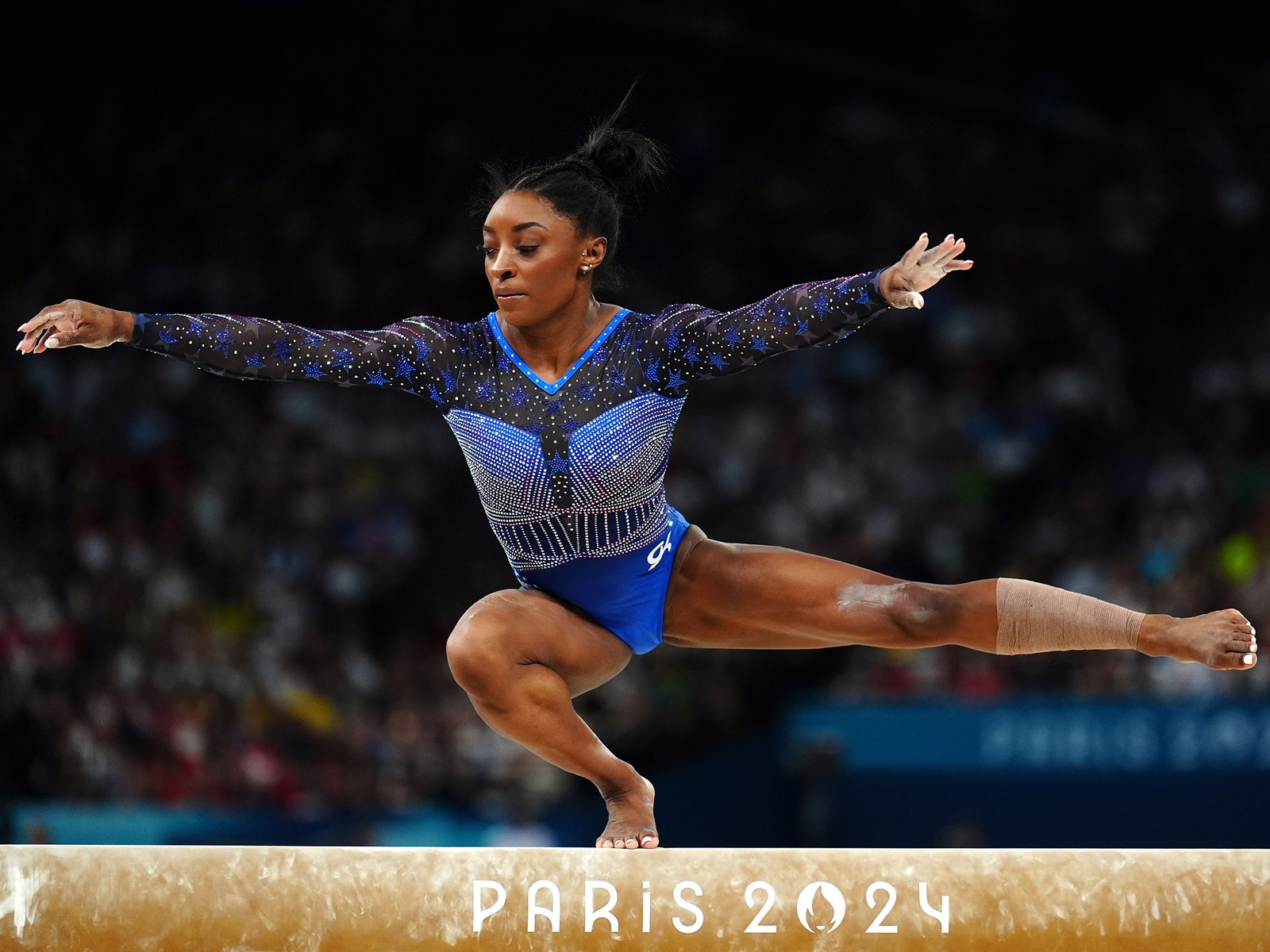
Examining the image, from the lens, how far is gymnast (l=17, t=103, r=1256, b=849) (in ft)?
11.1

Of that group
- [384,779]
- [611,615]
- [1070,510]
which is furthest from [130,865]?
[1070,510]

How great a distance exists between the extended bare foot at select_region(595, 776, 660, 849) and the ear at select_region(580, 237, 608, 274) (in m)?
1.27

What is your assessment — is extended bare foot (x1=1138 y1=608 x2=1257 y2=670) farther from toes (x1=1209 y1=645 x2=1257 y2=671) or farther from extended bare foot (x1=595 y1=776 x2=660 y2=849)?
extended bare foot (x1=595 y1=776 x2=660 y2=849)

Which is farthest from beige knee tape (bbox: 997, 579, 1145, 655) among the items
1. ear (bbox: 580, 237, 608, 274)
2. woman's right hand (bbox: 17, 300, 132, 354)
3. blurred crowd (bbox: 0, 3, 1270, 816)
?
blurred crowd (bbox: 0, 3, 1270, 816)

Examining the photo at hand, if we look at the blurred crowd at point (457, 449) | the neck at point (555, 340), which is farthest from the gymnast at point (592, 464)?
the blurred crowd at point (457, 449)

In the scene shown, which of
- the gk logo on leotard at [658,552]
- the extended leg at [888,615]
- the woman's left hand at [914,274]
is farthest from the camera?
the gk logo on leotard at [658,552]

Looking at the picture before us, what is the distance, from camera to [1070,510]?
1055cm

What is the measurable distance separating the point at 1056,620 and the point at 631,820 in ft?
3.64

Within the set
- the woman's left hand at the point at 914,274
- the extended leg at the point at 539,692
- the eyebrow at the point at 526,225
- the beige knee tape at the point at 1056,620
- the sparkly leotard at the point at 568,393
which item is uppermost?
the eyebrow at the point at 526,225

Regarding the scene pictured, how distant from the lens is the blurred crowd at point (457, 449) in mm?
9078

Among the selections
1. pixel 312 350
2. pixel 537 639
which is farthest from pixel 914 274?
pixel 312 350

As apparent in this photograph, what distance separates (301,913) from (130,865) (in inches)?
14.2

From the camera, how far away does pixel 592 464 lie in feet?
11.6

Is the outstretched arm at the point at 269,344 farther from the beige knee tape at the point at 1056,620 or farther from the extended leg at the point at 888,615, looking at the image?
the beige knee tape at the point at 1056,620
